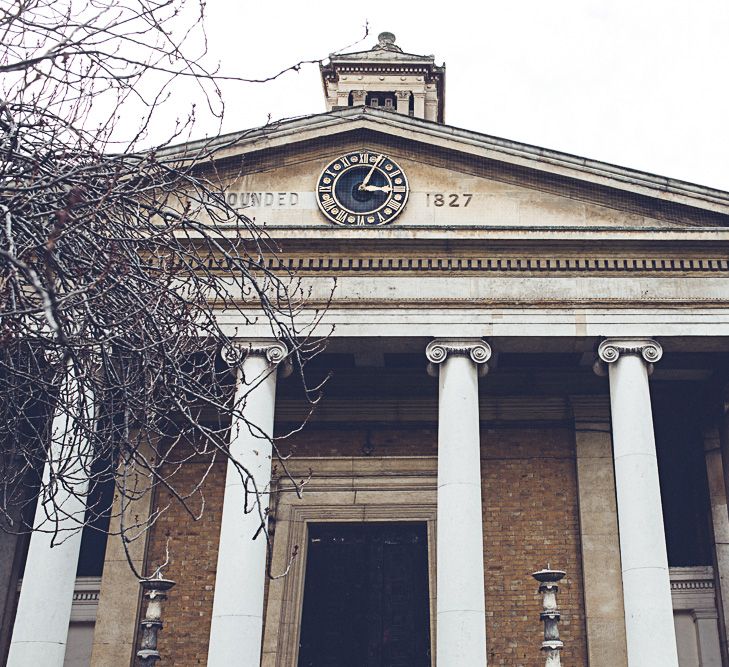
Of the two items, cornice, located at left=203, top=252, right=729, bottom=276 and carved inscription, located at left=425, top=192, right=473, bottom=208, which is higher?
carved inscription, located at left=425, top=192, right=473, bottom=208

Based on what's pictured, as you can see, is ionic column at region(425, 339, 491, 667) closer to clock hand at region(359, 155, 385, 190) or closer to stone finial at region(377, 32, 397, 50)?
clock hand at region(359, 155, 385, 190)

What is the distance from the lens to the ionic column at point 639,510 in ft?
47.8

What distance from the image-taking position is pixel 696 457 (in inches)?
754

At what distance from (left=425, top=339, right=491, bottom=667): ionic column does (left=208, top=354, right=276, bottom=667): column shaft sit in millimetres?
2556

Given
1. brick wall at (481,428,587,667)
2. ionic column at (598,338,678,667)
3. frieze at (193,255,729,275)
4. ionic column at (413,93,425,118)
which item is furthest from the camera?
ionic column at (413,93,425,118)

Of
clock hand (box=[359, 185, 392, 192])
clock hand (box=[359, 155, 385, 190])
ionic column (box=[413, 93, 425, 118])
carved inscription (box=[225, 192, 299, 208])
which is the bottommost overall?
carved inscription (box=[225, 192, 299, 208])

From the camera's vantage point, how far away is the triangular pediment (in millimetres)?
17375

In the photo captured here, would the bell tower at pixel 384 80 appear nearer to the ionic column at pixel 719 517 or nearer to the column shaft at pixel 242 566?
the ionic column at pixel 719 517

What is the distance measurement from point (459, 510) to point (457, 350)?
2.53 m

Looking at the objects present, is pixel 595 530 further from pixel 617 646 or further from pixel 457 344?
pixel 457 344

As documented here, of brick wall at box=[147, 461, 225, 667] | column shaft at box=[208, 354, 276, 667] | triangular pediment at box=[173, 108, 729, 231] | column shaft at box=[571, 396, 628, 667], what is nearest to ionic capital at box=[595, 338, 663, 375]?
triangular pediment at box=[173, 108, 729, 231]

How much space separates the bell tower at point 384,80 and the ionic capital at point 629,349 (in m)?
18.4

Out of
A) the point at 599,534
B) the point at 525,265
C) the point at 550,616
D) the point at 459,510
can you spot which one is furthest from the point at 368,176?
the point at 550,616

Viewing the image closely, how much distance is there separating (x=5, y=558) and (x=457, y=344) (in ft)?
28.7
